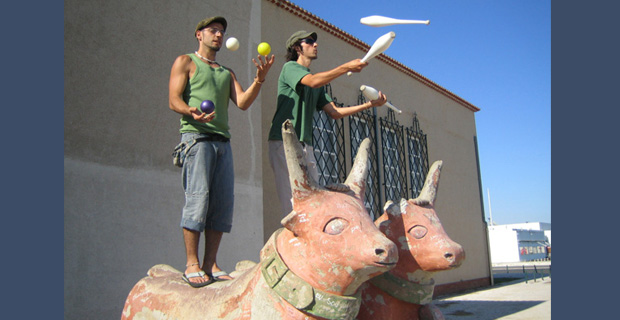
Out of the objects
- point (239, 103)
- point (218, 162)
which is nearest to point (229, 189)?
point (218, 162)

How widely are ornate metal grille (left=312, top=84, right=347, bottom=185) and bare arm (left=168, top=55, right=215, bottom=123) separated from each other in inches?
162

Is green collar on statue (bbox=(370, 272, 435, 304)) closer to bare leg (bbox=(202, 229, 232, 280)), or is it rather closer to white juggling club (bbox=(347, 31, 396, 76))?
bare leg (bbox=(202, 229, 232, 280))

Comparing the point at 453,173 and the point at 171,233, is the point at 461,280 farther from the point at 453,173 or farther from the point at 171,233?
the point at 171,233

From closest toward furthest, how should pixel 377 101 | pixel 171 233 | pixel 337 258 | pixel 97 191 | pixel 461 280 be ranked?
pixel 337 258, pixel 377 101, pixel 97 191, pixel 171 233, pixel 461 280

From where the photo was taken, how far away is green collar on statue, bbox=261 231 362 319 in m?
1.81

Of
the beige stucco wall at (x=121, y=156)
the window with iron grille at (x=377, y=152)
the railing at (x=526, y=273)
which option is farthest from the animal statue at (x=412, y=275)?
the railing at (x=526, y=273)

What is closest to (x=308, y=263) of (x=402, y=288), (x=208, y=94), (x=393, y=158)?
(x=402, y=288)

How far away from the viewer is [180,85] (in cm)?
264

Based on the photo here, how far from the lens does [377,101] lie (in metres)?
3.01

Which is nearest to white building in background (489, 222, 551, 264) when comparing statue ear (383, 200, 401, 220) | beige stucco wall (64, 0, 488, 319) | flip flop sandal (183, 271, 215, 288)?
beige stucco wall (64, 0, 488, 319)

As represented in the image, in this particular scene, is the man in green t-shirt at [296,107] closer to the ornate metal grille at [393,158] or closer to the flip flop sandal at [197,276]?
the flip flop sandal at [197,276]

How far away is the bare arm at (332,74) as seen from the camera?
2520mm

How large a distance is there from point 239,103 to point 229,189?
506 millimetres

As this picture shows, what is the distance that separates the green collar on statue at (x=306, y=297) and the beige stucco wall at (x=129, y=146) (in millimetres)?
2337
